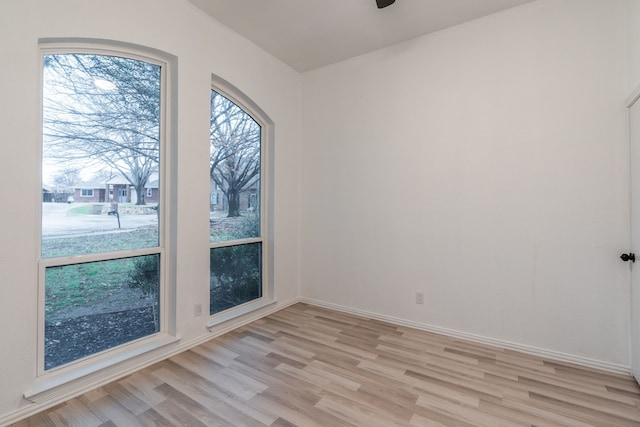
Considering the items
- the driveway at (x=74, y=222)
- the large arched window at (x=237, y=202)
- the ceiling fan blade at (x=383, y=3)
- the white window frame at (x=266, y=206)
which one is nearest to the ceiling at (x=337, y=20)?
the ceiling fan blade at (x=383, y=3)

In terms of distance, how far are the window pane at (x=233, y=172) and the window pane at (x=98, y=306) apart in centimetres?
80

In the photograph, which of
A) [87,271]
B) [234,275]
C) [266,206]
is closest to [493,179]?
[266,206]

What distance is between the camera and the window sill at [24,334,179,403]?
73.9 inches

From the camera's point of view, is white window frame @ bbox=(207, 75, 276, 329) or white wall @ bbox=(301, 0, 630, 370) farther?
white window frame @ bbox=(207, 75, 276, 329)

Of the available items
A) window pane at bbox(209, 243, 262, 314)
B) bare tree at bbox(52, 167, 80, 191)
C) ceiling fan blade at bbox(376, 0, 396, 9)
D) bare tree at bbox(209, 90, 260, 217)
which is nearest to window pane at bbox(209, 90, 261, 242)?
bare tree at bbox(209, 90, 260, 217)

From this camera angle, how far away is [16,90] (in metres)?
1.78

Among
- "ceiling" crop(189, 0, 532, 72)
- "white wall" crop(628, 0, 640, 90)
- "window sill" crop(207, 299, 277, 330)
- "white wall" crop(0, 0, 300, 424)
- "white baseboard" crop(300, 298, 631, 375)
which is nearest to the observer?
"white wall" crop(0, 0, 300, 424)

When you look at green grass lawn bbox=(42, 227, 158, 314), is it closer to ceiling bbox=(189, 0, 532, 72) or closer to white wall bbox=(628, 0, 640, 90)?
ceiling bbox=(189, 0, 532, 72)

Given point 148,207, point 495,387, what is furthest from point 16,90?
point 495,387

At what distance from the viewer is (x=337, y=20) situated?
2896 millimetres

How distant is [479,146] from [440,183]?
1.61ft

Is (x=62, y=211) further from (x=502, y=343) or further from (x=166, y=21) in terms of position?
(x=502, y=343)

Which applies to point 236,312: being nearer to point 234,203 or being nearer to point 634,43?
point 234,203

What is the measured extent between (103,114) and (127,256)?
3.74ft
